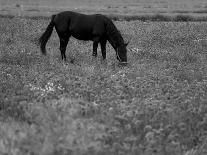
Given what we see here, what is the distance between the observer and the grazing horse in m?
18.5

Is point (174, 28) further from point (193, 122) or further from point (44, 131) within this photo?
point (44, 131)

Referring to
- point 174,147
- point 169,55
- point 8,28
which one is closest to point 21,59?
point 169,55

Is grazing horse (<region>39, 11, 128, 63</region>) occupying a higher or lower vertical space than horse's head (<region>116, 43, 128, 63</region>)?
higher

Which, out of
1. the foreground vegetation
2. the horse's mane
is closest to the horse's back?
the horse's mane

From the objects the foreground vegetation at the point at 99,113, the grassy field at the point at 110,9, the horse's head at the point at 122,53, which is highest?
the foreground vegetation at the point at 99,113

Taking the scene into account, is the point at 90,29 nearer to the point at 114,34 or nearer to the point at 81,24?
the point at 81,24

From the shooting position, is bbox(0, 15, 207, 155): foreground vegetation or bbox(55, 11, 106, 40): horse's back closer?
bbox(0, 15, 207, 155): foreground vegetation

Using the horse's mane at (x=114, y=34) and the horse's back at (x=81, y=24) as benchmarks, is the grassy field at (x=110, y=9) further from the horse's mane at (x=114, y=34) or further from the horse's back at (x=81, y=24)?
the horse's mane at (x=114, y=34)

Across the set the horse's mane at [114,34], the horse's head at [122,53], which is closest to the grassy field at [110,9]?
the horse's mane at [114,34]

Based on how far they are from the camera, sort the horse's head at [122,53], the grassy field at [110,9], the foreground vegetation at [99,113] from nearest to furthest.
→ the foreground vegetation at [99,113] < the horse's head at [122,53] < the grassy field at [110,9]

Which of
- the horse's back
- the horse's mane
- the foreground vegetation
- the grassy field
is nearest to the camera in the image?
the foreground vegetation

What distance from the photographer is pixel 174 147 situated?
7312mm

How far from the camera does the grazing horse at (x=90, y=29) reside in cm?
1850

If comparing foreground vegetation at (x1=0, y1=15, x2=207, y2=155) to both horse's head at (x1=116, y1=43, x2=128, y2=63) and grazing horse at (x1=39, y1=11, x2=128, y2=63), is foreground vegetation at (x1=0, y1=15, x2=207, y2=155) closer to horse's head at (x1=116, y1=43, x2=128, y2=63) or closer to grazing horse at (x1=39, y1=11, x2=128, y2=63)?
horse's head at (x1=116, y1=43, x2=128, y2=63)
